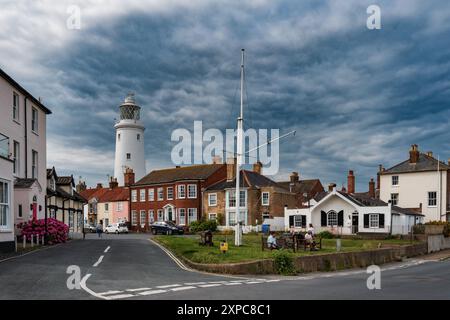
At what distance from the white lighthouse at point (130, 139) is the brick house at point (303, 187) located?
24704 millimetres

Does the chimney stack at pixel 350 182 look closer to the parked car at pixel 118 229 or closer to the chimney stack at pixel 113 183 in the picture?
the parked car at pixel 118 229

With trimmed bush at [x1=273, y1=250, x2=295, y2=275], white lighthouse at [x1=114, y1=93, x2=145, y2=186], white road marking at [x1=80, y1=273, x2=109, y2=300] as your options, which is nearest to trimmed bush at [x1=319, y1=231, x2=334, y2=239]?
trimmed bush at [x1=273, y1=250, x2=295, y2=275]

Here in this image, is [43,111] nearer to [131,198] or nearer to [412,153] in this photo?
[131,198]

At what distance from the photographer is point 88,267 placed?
66.1ft

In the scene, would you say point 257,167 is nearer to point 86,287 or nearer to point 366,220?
point 366,220

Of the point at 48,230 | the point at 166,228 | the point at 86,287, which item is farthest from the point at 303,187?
the point at 86,287

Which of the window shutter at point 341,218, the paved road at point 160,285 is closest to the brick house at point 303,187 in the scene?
the window shutter at point 341,218

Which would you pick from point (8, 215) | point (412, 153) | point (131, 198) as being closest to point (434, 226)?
point (412, 153)

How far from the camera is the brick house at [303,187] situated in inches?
2886

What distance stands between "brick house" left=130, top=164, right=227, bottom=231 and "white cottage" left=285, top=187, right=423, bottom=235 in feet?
51.0

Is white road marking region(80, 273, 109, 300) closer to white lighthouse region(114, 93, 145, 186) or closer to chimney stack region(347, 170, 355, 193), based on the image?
chimney stack region(347, 170, 355, 193)

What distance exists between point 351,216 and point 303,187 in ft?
71.5

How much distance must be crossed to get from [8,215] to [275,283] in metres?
15.6

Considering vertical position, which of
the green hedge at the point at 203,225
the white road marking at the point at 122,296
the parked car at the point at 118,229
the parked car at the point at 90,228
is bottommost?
the parked car at the point at 90,228
